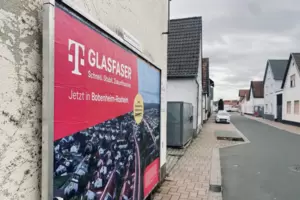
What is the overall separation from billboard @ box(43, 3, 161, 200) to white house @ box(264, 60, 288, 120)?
33531 millimetres

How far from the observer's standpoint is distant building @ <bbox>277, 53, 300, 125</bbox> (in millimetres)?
24547

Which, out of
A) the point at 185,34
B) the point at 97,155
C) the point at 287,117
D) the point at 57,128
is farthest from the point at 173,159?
the point at 287,117

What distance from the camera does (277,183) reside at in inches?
233

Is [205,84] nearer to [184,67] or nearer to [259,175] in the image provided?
[184,67]

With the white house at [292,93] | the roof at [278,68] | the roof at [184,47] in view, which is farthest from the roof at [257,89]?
the roof at [184,47]

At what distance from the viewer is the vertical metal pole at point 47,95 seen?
5.26 ft

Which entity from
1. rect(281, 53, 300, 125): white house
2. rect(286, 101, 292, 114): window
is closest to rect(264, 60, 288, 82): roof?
rect(281, 53, 300, 125): white house

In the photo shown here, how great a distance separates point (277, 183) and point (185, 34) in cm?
1141

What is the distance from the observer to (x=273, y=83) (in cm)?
3578

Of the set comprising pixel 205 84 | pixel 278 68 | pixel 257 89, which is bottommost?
pixel 205 84

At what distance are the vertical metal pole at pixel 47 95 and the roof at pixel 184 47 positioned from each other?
12.2 metres

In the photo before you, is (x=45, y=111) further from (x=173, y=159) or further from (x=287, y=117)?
(x=287, y=117)

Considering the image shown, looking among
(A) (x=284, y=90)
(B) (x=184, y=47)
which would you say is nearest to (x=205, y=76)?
(A) (x=284, y=90)

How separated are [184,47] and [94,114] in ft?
43.6
